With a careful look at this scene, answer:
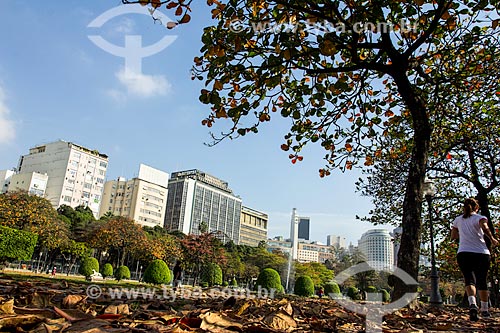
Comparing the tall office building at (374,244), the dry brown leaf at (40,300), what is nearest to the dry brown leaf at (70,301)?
the dry brown leaf at (40,300)

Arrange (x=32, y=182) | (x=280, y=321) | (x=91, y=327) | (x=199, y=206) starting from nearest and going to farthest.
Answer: (x=91, y=327), (x=280, y=321), (x=32, y=182), (x=199, y=206)

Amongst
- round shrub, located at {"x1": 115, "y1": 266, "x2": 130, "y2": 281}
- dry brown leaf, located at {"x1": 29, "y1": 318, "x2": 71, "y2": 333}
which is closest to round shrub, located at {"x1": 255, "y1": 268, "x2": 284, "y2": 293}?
round shrub, located at {"x1": 115, "y1": 266, "x2": 130, "y2": 281}

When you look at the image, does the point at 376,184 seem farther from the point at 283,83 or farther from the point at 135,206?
the point at 135,206

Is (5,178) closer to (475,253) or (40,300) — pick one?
(475,253)

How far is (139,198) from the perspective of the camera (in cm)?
9175

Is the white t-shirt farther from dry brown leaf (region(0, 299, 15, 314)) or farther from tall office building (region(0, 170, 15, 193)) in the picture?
tall office building (region(0, 170, 15, 193))

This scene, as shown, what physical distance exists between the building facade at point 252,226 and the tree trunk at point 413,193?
130 meters

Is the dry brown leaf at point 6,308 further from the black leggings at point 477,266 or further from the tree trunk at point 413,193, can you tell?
the black leggings at point 477,266

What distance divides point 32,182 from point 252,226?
80.9 metres

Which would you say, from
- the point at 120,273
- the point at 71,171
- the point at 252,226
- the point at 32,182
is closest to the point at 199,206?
the point at 252,226

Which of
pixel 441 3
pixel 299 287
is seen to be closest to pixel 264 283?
pixel 299 287

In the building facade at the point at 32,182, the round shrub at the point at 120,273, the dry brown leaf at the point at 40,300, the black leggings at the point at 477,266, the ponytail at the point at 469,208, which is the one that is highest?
the building facade at the point at 32,182

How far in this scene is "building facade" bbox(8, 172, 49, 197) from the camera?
7816cm

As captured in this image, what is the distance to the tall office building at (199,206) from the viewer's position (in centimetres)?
10944
